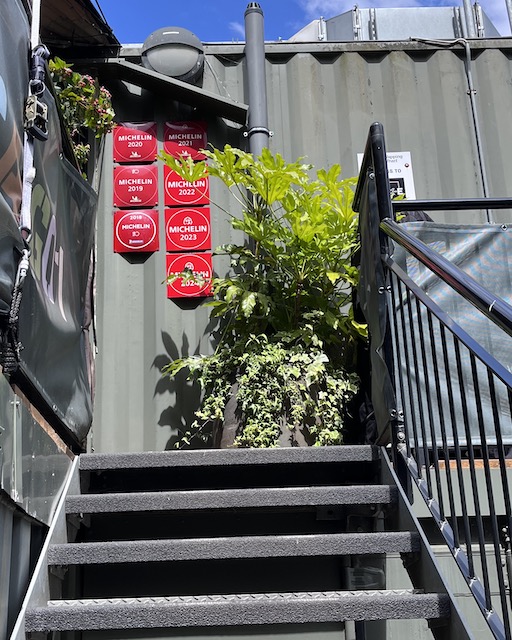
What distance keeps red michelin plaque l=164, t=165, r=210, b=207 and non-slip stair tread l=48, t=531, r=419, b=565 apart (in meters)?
3.09

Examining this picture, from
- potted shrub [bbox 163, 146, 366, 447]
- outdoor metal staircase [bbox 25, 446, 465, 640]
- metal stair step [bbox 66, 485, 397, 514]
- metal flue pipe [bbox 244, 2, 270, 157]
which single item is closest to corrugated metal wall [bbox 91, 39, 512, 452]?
metal flue pipe [bbox 244, 2, 270, 157]

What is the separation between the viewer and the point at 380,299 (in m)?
2.92

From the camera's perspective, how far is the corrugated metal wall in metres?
4.97

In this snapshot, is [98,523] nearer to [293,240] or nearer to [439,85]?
[293,240]

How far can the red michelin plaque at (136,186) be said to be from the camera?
512cm

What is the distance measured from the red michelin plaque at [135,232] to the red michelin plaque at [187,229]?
0.29 ft

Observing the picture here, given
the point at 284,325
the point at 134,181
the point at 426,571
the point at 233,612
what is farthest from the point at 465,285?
the point at 134,181

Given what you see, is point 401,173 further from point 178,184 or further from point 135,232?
point 135,232

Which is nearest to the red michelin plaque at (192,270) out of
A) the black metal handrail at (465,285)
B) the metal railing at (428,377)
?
the metal railing at (428,377)

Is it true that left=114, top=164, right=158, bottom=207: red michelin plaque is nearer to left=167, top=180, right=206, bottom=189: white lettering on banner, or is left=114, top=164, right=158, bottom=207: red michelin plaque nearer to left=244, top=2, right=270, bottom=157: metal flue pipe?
left=167, top=180, right=206, bottom=189: white lettering on banner

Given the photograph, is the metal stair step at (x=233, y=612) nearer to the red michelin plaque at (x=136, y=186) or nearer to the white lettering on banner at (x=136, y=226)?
the white lettering on banner at (x=136, y=226)

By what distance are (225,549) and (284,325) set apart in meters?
1.92

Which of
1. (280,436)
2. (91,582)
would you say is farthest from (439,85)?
(91,582)

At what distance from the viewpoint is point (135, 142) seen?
5.22m
